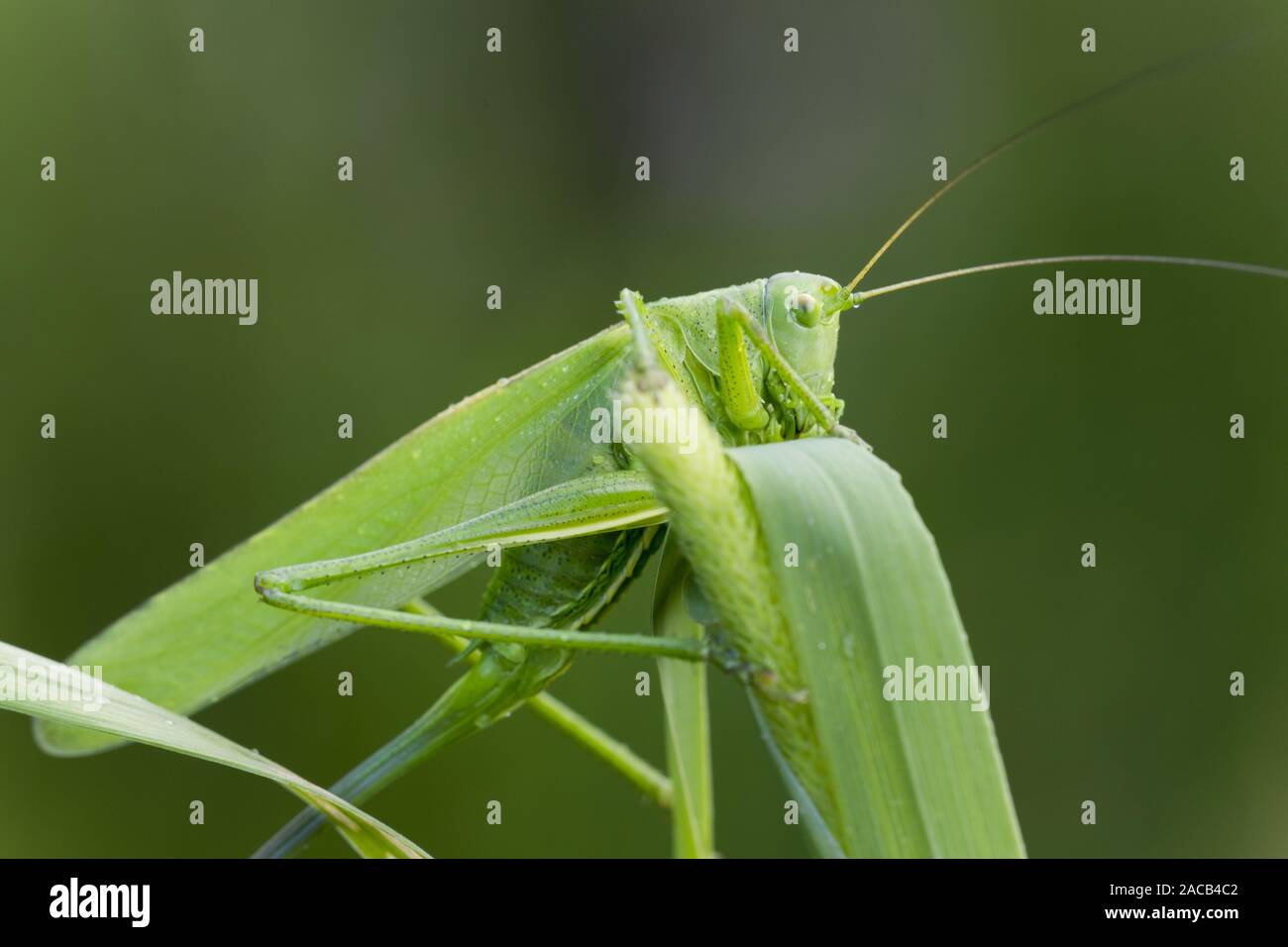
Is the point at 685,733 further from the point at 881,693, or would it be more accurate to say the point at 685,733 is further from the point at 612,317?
the point at 612,317

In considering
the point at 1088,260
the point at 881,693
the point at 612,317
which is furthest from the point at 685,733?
the point at 612,317

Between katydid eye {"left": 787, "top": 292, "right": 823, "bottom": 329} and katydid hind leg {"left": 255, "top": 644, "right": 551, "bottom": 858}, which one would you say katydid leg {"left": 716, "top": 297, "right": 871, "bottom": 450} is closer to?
katydid eye {"left": 787, "top": 292, "right": 823, "bottom": 329}

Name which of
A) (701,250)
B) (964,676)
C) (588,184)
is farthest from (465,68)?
(964,676)

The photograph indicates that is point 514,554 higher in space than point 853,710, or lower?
higher

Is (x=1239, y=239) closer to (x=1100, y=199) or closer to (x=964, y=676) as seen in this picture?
(x=1100, y=199)

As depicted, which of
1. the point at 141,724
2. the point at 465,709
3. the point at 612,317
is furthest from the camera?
the point at 612,317
